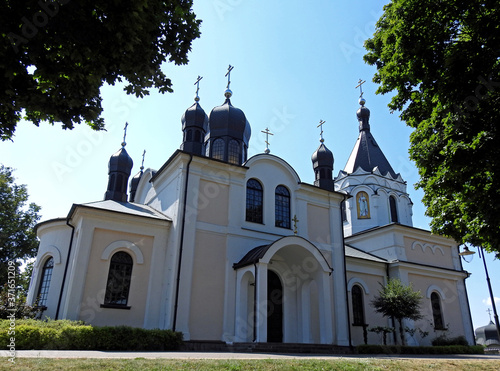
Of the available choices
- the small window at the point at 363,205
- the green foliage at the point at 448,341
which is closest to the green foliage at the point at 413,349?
the green foliage at the point at 448,341

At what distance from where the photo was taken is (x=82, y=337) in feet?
36.3

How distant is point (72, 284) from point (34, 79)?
9.23m

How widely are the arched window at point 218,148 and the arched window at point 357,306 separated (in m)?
9.92

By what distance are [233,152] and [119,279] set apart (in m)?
8.57

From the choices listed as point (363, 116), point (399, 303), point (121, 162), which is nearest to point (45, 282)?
point (121, 162)

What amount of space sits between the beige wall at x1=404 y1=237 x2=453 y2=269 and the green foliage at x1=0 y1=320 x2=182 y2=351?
51.8 ft

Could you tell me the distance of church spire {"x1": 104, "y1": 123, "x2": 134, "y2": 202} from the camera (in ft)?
69.1

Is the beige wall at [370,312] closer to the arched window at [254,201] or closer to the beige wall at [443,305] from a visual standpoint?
the beige wall at [443,305]

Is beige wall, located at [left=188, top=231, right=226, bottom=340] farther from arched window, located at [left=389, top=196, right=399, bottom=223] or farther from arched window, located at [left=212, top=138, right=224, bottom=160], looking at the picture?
arched window, located at [left=389, top=196, right=399, bottom=223]

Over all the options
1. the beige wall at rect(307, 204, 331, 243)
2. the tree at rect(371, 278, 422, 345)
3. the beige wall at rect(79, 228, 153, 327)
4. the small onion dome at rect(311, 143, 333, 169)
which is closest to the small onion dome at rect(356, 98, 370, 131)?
the small onion dome at rect(311, 143, 333, 169)

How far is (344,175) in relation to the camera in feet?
95.7

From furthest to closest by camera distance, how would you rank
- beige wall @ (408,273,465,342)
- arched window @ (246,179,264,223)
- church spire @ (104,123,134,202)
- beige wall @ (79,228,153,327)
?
beige wall @ (408,273,465,342), church spire @ (104,123,134,202), arched window @ (246,179,264,223), beige wall @ (79,228,153,327)

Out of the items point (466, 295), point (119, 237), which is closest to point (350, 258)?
point (466, 295)

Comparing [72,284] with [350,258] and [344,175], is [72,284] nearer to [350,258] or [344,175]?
[350,258]
